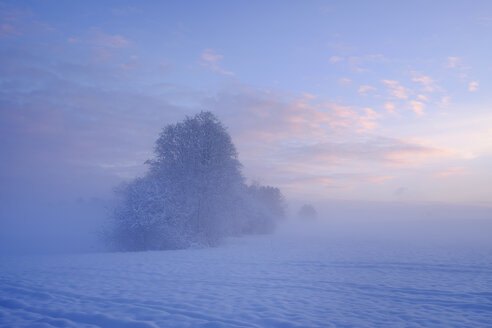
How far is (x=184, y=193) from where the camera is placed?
83.4 ft

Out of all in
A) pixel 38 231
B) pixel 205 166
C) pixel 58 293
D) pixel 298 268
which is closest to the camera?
pixel 58 293

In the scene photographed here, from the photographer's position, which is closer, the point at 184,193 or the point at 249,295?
the point at 249,295

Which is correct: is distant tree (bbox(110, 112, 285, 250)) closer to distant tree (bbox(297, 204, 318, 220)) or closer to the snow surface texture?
the snow surface texture

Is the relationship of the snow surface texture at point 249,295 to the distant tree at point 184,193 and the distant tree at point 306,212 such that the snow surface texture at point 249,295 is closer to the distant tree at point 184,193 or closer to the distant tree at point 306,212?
the distant tree at point 184,193

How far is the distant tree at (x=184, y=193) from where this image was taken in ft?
74.1

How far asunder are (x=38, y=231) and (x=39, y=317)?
47883mm

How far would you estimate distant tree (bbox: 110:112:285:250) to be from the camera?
890 inches

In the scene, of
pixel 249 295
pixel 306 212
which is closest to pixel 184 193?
pixel 249 295

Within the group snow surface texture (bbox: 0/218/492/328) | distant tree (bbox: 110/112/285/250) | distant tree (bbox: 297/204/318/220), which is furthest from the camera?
distant tree (bbox: 297/204/318/220)

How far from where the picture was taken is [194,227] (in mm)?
25406

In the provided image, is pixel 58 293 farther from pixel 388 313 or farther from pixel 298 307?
pixel 388 313

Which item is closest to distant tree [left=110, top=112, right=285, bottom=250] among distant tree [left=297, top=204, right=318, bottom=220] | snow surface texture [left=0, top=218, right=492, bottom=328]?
snow surface texture [left=0, top=218, right=492, bottom=328]

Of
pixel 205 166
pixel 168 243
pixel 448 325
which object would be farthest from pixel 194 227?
pixel 448 325

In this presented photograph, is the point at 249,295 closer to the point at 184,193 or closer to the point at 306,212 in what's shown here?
the point at 184,193
